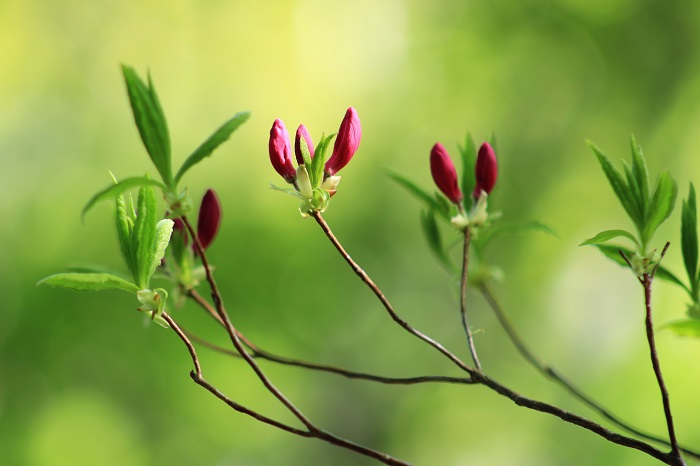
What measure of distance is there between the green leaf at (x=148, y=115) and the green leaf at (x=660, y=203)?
38 centimetres

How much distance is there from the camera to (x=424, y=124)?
570 centimetres

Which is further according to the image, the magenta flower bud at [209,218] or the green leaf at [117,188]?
the magenta flower bud at [209,218]

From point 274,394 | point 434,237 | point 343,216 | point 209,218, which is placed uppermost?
point 343,216

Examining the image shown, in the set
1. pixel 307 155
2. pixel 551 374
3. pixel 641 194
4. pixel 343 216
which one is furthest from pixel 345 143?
pixel 343 216

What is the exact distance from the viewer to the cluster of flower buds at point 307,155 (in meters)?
0.59

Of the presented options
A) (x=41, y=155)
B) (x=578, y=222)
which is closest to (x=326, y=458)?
(x=578, y=222)

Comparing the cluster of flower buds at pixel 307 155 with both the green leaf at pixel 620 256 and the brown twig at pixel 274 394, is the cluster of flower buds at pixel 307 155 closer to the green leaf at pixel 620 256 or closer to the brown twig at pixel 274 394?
the brown twig at pixel 274 394

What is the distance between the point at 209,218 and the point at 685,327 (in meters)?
0.45

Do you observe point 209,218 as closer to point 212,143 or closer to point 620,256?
point 212,143

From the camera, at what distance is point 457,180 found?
28.3 inches

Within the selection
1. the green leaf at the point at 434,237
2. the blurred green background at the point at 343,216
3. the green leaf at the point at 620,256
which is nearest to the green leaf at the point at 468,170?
the green leaf at the point at 434,237

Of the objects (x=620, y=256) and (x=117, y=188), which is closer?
(x=117, y=188)

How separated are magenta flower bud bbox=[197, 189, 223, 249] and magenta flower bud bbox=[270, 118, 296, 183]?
0.12 meters

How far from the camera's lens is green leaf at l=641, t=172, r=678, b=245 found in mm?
576
